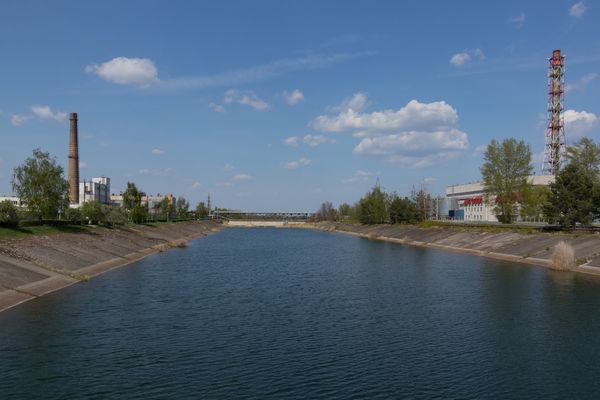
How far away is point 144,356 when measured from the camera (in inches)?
1040

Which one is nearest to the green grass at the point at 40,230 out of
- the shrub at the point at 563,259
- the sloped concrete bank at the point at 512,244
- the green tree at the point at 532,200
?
the shrub at the point at 563,259

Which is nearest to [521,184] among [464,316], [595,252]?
[595,252]

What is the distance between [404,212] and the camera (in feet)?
526

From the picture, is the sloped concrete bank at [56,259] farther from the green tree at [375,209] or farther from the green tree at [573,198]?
the green tree at [375,209]

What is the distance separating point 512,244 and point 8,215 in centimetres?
7170

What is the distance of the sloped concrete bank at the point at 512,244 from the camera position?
65.2m

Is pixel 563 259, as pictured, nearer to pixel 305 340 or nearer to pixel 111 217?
pixel 305 340

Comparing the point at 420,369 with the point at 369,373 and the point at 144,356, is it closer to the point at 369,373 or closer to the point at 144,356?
the point at 369,373

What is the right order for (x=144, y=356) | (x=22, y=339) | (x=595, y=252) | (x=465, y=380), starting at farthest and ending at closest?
(x=595, y=252) → (x=22, y=339) → (x=144, y=356) → (x=465, y=380)

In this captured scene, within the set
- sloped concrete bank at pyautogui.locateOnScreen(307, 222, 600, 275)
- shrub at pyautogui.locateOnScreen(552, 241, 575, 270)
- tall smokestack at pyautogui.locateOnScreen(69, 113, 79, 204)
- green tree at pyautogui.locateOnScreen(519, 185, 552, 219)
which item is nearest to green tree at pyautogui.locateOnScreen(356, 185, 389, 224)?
sloped concrete bank at pyautogui.locateOnScreen(307, 222, 600, 275)

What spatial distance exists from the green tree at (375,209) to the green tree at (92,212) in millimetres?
106616

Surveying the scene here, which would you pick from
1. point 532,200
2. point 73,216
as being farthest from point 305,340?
point 532,200

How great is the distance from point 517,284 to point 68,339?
4100cm

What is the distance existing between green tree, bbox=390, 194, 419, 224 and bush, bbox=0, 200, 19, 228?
380ft
